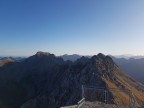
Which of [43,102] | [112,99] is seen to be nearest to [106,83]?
[112,99]

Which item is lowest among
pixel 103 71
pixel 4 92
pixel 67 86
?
pixel 4 92

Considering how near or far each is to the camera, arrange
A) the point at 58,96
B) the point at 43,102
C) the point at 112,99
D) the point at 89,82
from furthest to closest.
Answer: the point at 43,102
the point at 58,96
the point at 89,82
the point at 112,99

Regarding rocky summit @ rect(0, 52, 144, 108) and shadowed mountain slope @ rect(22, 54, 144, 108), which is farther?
shadowed mountain slope @ rect(22, 54, 144, 108)

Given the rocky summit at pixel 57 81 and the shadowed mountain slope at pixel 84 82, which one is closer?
the rocky summit at pixel 57 81

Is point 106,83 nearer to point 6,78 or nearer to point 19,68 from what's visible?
point 6,78

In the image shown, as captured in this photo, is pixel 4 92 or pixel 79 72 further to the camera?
pixel 4 92

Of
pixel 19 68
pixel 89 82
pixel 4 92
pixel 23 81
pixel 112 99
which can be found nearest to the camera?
pixel 112 99

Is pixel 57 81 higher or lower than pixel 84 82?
lower

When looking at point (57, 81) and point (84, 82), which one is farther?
point (57, 81)
